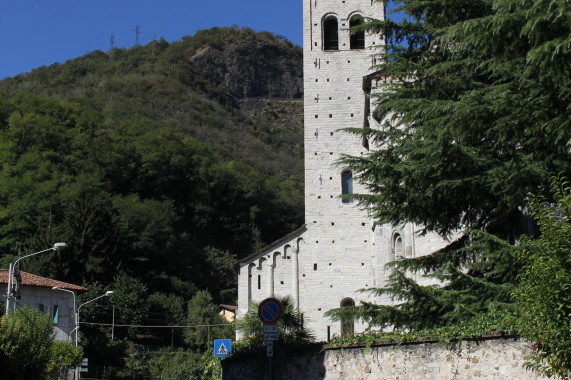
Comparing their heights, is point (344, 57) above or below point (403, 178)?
above

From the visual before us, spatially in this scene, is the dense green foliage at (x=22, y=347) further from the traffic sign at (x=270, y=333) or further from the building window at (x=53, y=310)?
the building window at (x=53, y=310)

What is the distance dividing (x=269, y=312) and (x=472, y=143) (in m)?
4.59

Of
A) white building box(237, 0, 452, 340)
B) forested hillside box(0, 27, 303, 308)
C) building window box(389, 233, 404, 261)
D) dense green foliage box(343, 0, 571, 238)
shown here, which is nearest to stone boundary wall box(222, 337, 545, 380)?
dense green foliage box(343, 0, 571, 238)

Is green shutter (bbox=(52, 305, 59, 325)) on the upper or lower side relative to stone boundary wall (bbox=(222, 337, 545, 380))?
upper

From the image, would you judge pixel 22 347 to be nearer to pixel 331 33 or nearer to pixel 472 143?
pixel 472 143

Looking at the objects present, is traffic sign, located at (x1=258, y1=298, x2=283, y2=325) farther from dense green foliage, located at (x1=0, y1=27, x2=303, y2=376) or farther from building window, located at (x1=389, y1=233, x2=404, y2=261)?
dense green foliage, located at (x1=0, y1=27, x2=303, y2=376)

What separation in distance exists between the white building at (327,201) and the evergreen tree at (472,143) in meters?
16.1

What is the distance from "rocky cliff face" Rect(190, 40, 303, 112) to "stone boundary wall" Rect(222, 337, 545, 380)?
130774 mm

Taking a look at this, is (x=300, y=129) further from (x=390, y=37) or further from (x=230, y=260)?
(x=390, y=37)

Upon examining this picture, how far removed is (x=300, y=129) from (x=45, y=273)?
9220 centimetres

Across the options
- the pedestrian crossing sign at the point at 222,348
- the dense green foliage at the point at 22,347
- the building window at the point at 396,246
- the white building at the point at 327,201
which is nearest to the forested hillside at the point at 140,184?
the white building at the point at 327,201

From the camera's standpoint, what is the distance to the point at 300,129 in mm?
133250

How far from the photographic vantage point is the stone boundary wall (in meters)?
9.30

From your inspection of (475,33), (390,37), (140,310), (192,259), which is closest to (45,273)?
(140,310)
